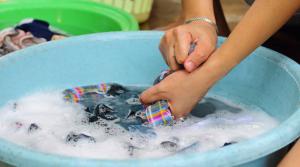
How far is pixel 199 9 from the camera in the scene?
0.94 m

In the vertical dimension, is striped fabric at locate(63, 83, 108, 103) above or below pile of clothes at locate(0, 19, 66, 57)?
below

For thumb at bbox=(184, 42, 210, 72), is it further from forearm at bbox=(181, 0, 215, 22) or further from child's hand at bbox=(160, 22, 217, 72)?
forearm at bbox=(181, 0, 215, 22)

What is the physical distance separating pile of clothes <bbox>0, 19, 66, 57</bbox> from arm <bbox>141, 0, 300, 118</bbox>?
0.68m

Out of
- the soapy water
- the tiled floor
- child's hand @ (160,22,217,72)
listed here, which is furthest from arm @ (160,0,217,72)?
the tiled floor

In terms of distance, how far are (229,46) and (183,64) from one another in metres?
0.09

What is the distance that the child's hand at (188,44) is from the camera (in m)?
0.80

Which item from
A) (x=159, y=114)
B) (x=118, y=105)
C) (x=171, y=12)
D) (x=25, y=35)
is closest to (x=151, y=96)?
(x=159, y=114)

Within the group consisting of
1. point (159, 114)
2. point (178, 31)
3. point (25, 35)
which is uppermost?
point (25, 35)

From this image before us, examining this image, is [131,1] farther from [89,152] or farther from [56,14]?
[89,152]

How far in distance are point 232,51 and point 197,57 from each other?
59 millimetres

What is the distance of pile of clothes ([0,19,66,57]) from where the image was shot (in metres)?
1.38

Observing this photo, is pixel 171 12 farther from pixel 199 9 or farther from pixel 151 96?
pixel 151 96

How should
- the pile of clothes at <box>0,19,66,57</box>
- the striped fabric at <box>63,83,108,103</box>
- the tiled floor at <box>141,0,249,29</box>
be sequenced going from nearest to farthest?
the striped fabric at <box>63,83,108,103</box> < the pile of clothes at <box>0,19,66,57</box> < the tiled floor at <box>141,0,249,29</box>

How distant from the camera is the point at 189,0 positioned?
98cm
